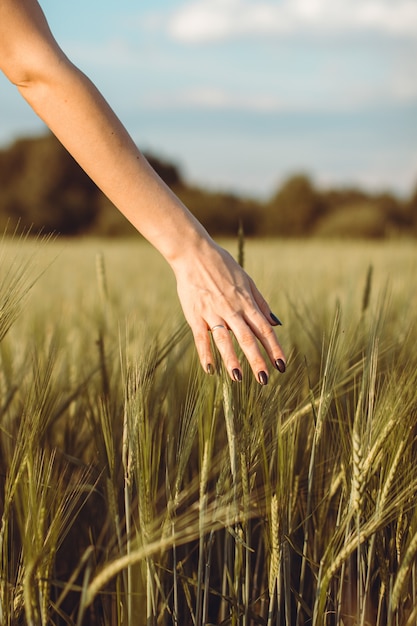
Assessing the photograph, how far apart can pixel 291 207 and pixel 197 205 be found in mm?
1806

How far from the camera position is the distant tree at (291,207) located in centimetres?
1370

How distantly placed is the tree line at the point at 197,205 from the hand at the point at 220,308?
1189cm

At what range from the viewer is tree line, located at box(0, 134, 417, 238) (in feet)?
44.8

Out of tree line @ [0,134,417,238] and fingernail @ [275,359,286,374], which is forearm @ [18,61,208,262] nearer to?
fingernail @ [275,359,286,374]

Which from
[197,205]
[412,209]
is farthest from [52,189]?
[412,209]

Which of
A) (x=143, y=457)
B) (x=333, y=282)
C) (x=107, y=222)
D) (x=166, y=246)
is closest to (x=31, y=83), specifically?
(x=166, y=246)

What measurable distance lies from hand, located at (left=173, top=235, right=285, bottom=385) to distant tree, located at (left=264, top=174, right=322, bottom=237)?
1315 cm

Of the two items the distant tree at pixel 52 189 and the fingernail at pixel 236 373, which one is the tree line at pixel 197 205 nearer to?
the distant tree at pixel 52 189

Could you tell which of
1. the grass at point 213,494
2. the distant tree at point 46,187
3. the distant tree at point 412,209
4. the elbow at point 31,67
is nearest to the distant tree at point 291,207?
the distant tree at point 412,209

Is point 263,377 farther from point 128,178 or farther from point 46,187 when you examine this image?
point 46,187

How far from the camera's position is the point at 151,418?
3.10 feet

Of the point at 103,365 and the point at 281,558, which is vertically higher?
the point at 103,365

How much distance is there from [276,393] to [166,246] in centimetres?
20

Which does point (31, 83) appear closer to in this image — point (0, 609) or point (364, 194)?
point (0, 609)
